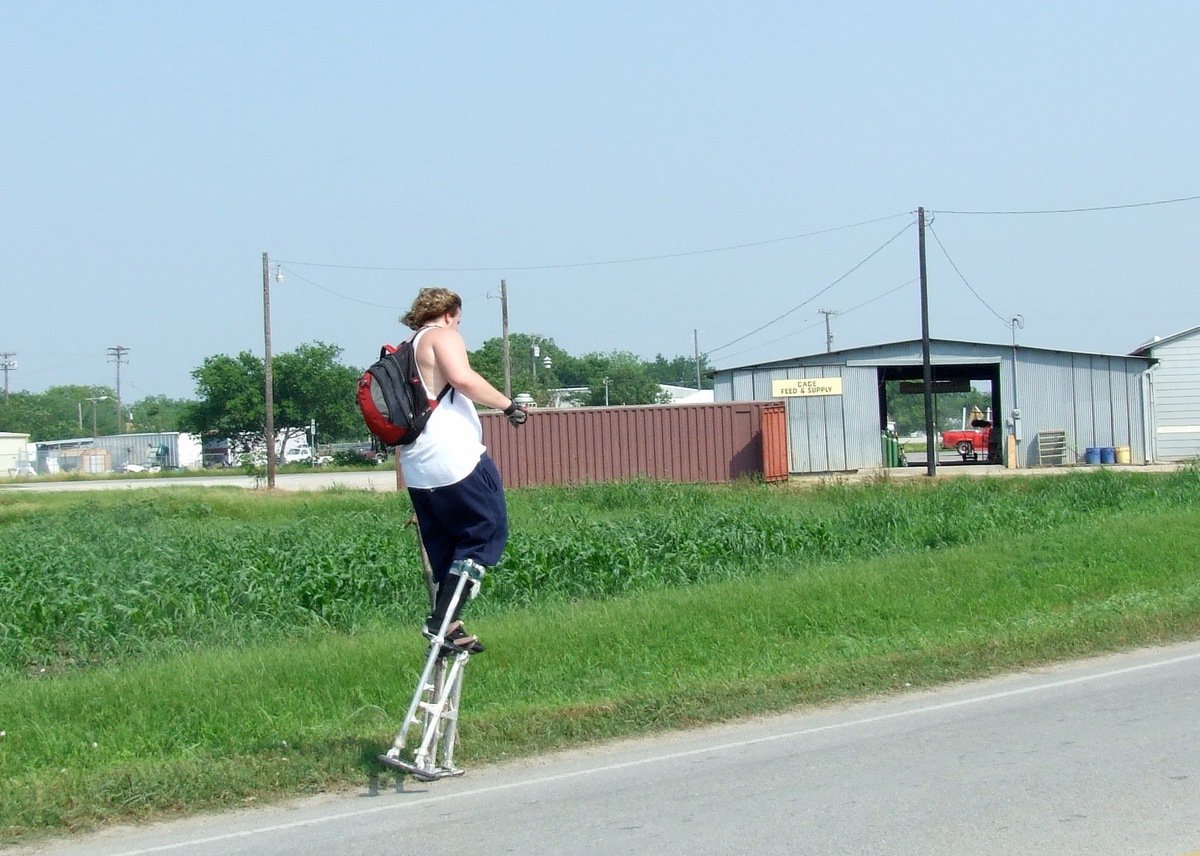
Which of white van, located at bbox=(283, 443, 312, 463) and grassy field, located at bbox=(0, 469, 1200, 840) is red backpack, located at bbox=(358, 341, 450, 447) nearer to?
grassy field, located at bbox=(0, 469, 1200, 840)

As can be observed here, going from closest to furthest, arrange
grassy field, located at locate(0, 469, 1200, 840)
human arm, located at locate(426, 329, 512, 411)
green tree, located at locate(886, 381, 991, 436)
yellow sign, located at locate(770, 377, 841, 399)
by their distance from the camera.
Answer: human arm, located at locate(426, 329, 512, 411)
grassy field, located at locate(0, 469, 1200, 840)
yellow sign, located at locate(770, 377, 841, 399)
green tree, located at locate(886, 381, 991, 436)

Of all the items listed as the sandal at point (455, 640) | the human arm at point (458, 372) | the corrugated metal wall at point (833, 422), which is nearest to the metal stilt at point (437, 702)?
the sandal at point (455, 640)

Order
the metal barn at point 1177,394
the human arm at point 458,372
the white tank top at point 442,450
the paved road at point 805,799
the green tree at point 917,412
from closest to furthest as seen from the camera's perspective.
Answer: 1. the paved road at point 805,799
2. the human arm at point 458,372
3. the white tank top at point 442,450
4. the metal barn at point 1177,394
5. the green tree at point 917,412

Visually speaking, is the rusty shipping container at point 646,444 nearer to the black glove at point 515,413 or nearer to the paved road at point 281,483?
the paved road at point 281,483

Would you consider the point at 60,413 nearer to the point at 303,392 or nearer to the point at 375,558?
the point at 303,392

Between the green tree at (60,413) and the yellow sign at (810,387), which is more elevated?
the green tree at (60,413)

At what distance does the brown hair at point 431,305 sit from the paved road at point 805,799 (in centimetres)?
221

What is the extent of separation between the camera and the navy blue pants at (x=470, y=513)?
5.68m

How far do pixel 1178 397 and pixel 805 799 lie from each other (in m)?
44.1

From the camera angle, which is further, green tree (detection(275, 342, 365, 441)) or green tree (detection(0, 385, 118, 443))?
green tree (detection(0, 385, 118, 443))

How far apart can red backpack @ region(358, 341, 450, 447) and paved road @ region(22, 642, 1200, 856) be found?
1688 millimetres

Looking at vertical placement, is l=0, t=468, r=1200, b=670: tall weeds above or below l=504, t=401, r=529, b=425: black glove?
below

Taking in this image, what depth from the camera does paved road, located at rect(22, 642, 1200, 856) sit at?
4984 mm

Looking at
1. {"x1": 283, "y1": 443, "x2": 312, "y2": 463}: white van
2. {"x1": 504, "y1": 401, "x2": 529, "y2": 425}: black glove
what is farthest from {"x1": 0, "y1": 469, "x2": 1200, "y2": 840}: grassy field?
{"x1": 283, "y1": 443, "x2": 312, "y2": 463}: white van
